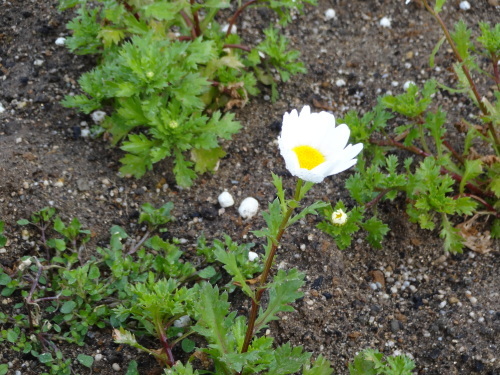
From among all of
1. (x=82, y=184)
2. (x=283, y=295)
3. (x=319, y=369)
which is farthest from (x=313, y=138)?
(x=82, y=184)

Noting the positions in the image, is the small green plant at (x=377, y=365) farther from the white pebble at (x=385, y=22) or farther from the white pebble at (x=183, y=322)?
the white pebble at (x=385, y=22)

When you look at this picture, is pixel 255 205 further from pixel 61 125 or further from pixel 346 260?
pixel 61 125

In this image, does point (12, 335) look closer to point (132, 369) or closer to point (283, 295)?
point (132, 369)

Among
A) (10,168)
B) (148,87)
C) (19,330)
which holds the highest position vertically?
(148,87)

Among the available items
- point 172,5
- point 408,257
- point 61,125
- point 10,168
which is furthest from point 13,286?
point 408,257

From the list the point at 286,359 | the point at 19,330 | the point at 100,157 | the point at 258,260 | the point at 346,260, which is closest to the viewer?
the point at 286,359
